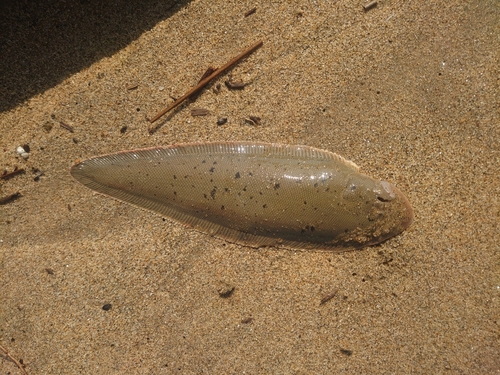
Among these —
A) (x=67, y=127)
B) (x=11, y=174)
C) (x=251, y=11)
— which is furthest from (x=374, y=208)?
(x=11, y=174)

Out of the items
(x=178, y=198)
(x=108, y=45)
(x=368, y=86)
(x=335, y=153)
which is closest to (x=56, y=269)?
(x=178, y=198)

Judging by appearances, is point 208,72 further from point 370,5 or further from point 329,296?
point 329,296

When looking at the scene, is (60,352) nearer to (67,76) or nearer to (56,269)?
(56,269)

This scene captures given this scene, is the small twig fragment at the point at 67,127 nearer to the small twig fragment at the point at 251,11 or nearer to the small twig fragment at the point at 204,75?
the small twig fragment at the point at 204,75

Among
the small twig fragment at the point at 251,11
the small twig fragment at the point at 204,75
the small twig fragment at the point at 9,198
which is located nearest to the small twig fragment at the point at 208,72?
the small twig fragment at the point at 204,75

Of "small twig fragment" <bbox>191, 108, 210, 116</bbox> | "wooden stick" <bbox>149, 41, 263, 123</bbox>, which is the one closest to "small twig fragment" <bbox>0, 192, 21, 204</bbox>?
"wooden stick" <bbox>149, 41, 263, 123</bbox>
